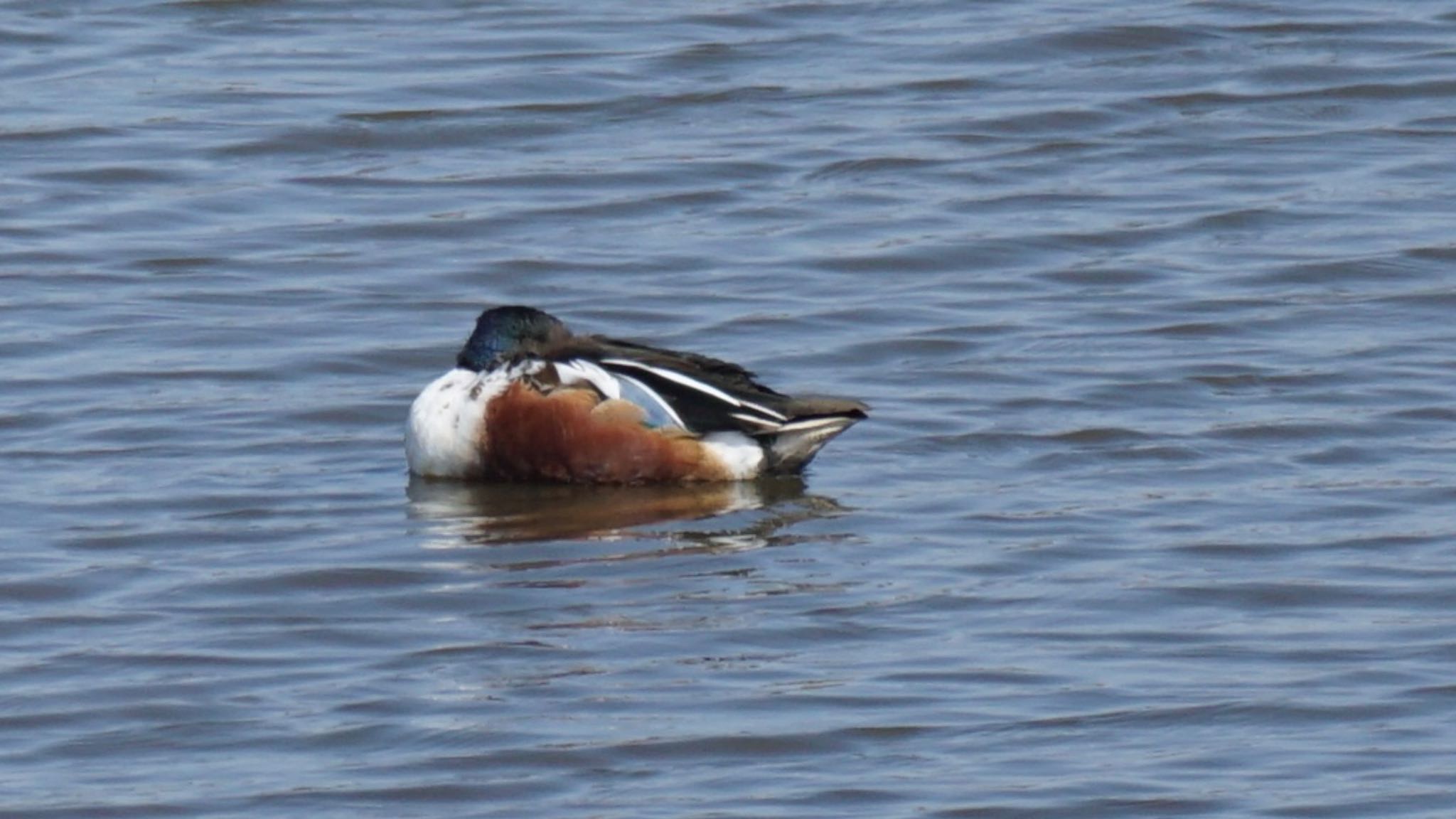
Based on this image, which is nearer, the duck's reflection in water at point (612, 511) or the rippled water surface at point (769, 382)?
the rippled water surface at point (769, 382)

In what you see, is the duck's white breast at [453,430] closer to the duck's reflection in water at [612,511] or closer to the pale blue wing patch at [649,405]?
the duck's reflection in water at [612,511]

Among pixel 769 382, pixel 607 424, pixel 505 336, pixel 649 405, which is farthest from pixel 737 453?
pixel 769 382

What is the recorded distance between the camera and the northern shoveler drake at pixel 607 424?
31.9ft

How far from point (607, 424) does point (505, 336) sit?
18.4 inches

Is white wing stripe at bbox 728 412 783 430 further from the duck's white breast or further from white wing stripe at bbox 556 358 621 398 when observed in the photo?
the duck's white breast

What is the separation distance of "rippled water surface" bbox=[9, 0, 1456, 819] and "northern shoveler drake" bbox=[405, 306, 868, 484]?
0.11 meters

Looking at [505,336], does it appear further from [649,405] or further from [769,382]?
[769,382]

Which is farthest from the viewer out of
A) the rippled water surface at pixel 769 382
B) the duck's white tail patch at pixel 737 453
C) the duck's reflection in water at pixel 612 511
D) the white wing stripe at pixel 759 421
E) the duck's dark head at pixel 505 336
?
the duck's dark head at pixel 505 336

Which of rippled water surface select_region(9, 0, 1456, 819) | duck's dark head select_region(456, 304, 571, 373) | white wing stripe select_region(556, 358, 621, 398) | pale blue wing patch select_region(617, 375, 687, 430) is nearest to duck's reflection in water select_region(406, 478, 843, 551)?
rippled water surface select_region(9, 0, 1456, 819)

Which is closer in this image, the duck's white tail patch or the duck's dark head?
the duck's white tail patch

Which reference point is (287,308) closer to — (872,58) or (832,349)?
(832,349)

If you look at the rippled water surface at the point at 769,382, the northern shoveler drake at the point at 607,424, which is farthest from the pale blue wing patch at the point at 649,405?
the rippled water surface at the point at 769,382

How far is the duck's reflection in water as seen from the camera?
913 centimetres

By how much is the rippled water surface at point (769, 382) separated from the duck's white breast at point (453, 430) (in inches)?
3.3
